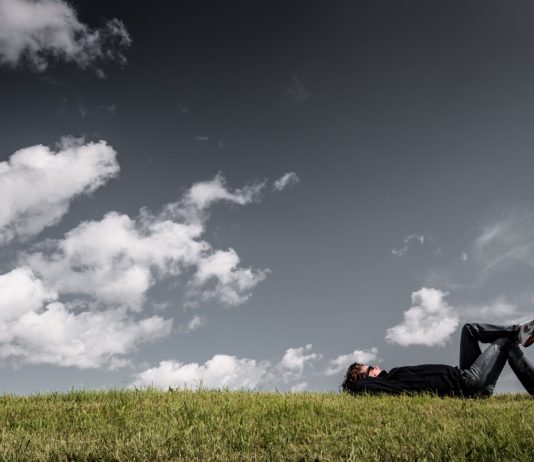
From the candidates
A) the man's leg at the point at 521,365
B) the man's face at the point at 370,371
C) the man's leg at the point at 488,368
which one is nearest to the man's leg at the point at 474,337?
the man's leg at the point at 488,368

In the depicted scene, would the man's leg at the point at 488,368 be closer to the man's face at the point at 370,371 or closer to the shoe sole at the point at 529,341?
the shoe sole at the point at 529,341

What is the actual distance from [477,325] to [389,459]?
6.46 meters

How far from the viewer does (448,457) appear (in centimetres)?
460

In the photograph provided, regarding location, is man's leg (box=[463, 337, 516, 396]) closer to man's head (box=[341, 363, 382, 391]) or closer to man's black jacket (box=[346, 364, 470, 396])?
man's black jacket (box=[346, 364, 470, 396])

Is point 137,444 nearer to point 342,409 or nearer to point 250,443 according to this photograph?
point 250,443

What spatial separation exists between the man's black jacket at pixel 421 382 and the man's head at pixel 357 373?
22cm

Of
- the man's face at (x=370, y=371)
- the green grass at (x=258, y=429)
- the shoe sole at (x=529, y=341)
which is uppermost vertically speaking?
the shoe sole at (x=529, y=341)

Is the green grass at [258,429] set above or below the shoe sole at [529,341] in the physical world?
below

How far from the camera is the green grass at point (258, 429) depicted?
4918mm

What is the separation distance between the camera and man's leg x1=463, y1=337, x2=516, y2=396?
32.6 ft

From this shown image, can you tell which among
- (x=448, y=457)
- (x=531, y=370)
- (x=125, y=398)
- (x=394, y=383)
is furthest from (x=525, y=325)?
(x=125, y=398)

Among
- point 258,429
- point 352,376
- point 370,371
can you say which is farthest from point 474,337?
point 258,429

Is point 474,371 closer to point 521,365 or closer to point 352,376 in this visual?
point 521,365

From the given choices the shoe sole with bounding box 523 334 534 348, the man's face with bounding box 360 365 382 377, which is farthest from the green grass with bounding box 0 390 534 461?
the man's face with bounding box 360 365 382 377
